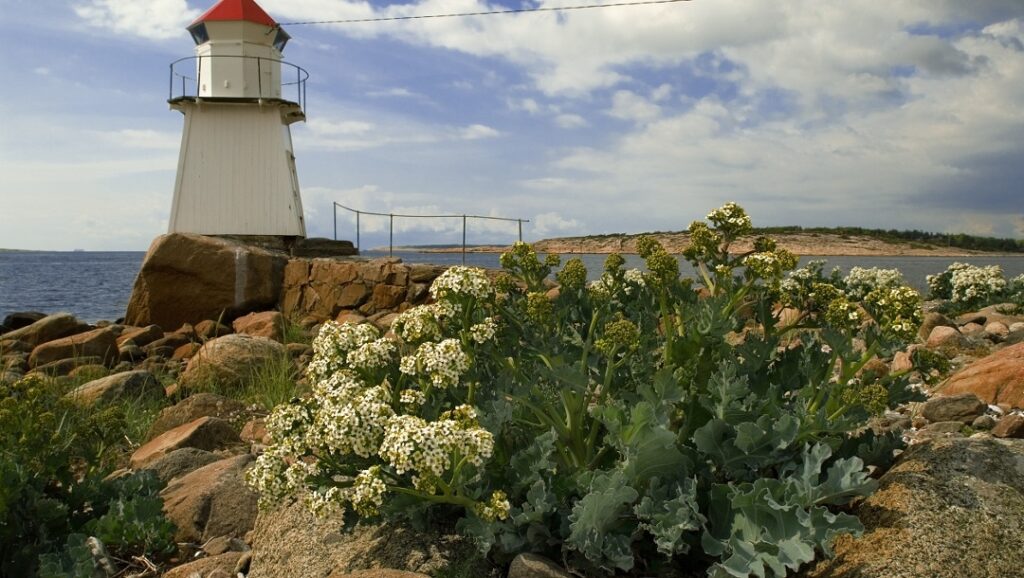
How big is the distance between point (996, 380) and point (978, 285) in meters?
10.1

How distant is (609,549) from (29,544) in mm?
3104

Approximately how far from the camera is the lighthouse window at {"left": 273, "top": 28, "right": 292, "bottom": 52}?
20.8 meters

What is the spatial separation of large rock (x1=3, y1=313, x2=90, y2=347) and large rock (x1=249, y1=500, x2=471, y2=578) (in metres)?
13.9

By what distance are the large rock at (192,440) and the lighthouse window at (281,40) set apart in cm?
1648

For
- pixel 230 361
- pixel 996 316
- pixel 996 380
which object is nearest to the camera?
pixel 996 380

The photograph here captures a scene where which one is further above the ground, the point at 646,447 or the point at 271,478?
the point at 646,447

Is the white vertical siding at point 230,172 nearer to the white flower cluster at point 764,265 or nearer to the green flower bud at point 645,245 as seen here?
the green flower bud at point 645,245

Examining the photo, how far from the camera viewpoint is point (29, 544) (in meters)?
4.15

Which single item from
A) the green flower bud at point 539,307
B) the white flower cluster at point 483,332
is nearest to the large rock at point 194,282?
the white flower cluster at point 483,332

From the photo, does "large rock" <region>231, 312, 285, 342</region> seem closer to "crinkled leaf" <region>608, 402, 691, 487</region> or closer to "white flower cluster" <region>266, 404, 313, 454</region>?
"white flower cluster" <region>266, 404, 313, 454</region>

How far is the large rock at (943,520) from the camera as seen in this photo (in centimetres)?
313

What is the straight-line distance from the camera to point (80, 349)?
44.3ft

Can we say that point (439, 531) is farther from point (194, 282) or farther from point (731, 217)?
point (194, 282)

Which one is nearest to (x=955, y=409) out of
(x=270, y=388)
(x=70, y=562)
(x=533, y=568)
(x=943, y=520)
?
(x=943, y=520)
